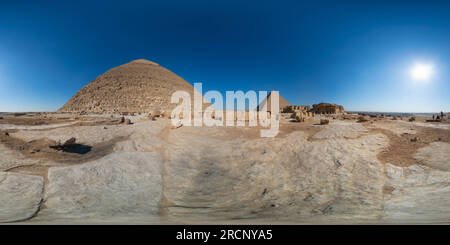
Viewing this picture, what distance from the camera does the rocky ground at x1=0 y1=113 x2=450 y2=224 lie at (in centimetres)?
386

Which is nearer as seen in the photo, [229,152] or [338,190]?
[338,190]

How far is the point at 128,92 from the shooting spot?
53.5m

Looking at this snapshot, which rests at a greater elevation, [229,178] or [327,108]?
[327,108]

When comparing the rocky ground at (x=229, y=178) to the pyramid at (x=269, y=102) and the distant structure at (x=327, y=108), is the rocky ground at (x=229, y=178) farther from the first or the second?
the pyramid at (x=269, y=102)

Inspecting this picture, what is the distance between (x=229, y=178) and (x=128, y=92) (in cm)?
5486

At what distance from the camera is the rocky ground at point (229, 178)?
152 inches

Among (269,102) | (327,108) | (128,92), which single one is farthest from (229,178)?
(128,92)

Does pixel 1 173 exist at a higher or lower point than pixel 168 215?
higher

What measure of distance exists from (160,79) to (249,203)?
6295 centimetres

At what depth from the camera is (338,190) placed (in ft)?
17.4

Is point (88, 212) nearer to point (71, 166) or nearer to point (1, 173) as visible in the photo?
point (71, 166)

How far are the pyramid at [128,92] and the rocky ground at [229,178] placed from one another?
41.2 m

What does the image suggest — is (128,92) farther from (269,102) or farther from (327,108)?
(327,108)
